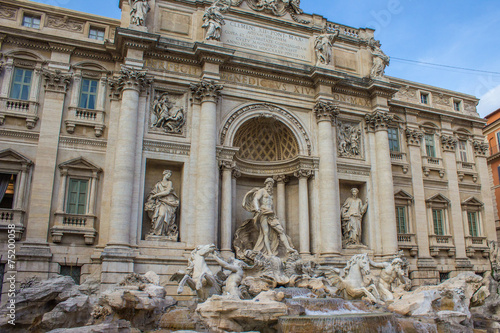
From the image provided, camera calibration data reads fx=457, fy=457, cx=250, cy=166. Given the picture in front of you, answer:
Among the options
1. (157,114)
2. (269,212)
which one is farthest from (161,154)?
(269,212)

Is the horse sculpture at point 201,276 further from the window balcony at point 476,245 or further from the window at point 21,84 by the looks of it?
the window balcony at point 476,245

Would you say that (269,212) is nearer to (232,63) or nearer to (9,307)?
(232,63)

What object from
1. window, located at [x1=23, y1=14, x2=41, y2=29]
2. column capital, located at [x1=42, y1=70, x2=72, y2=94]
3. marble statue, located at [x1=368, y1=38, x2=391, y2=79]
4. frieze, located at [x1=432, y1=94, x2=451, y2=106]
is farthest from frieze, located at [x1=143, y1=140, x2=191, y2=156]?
frieze, located at [x1=432, y1=94, x2=451, y2=106]

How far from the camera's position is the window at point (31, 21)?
19.0 metres

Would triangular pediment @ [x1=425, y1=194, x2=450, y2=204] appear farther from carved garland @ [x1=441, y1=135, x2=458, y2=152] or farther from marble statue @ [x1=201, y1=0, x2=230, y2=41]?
marble statue @ [x1=201, y1=0, x2=230, y2=41]

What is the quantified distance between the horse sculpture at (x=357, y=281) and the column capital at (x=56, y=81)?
43.1ft

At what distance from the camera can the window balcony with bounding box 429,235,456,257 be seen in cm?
2345

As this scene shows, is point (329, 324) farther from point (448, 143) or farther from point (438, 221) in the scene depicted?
point (448, 143)

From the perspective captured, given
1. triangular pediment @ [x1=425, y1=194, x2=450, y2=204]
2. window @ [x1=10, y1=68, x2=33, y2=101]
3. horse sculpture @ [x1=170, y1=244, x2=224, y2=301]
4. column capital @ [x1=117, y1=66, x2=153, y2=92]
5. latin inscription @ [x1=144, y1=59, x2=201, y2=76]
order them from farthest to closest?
triangular pediment @ [x1=425, y1=194, x2=450, y2=204]
latin inscription @ [x1=144, y1=59, x2=201, y2=76]
column capital @ [x1=117, y1=66, x2=153, y2=92]
window @ [x1=10, y1=68, x2=33, y2=101]
horse sculpture @ [x1=170, y1=244, x2=224, y2=301]

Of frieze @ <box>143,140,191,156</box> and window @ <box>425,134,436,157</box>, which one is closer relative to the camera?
frieze @ <box>143,140,191,156</box>

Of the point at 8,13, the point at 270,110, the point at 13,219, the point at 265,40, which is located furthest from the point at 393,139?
the point at 8,13

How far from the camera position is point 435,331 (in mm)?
13758

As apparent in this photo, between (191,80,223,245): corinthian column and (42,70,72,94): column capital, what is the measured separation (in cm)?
513

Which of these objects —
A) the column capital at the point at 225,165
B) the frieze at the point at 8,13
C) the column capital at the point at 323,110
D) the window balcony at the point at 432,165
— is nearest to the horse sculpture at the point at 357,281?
the column capital at the point at 225,165
